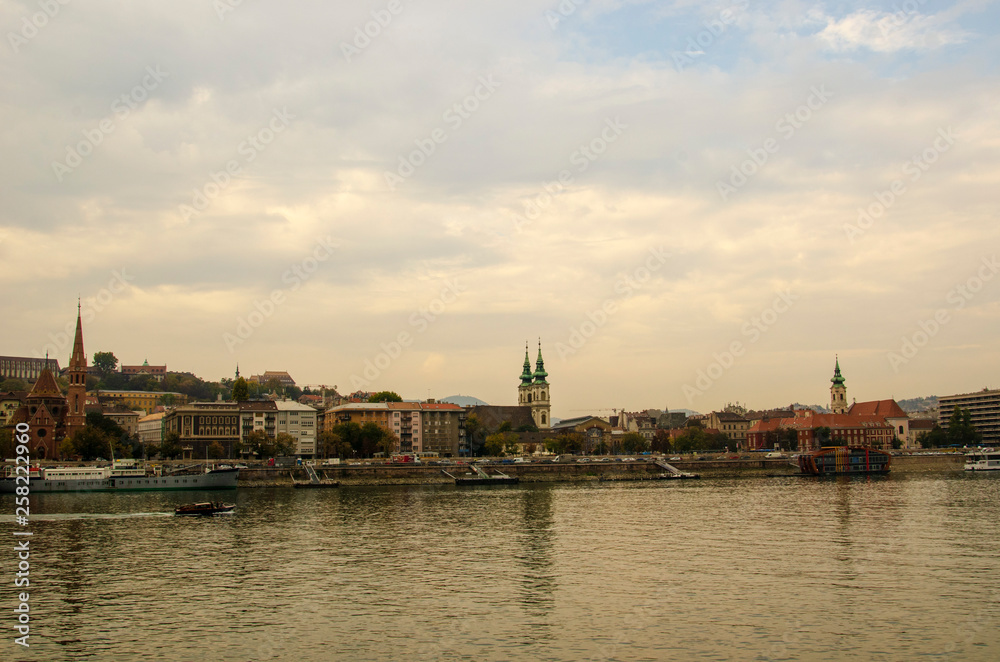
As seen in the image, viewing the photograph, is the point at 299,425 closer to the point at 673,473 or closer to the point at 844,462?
the point at 673,473

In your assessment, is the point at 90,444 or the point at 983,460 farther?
the point at 983,460

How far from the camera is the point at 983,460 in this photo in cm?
16350

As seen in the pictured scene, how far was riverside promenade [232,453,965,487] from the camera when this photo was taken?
12425cm

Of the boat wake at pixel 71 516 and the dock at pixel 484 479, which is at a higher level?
the boat wake at pixel 71 516

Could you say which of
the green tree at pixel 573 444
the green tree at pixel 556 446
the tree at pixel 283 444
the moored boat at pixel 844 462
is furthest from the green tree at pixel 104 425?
the moored boat at pixel 844 462

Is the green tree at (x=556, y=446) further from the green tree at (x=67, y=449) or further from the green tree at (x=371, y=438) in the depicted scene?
the green tree at (x=67, y=449)

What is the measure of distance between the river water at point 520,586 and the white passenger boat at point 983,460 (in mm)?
97701

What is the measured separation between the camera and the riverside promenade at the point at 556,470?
12425 cm

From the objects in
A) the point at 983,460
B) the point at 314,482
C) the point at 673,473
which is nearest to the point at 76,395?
the point at 314,482

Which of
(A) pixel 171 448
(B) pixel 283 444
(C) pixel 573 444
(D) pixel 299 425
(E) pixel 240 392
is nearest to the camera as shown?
(A) pixel 171 448

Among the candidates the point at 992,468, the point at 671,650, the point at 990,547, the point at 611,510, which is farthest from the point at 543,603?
the point at 992,468

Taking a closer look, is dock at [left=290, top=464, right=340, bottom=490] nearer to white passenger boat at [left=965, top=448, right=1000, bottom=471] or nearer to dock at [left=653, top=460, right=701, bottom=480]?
dock at [left=653, top=460, right=701, bottom=480]

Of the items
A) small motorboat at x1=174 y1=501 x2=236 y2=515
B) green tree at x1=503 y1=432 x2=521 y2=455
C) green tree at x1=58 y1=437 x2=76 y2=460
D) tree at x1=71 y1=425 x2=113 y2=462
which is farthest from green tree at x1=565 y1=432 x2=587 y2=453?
small motorboat at x1=174 y1=501 x2=236 y2=515

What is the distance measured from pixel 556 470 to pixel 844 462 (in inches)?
1865
